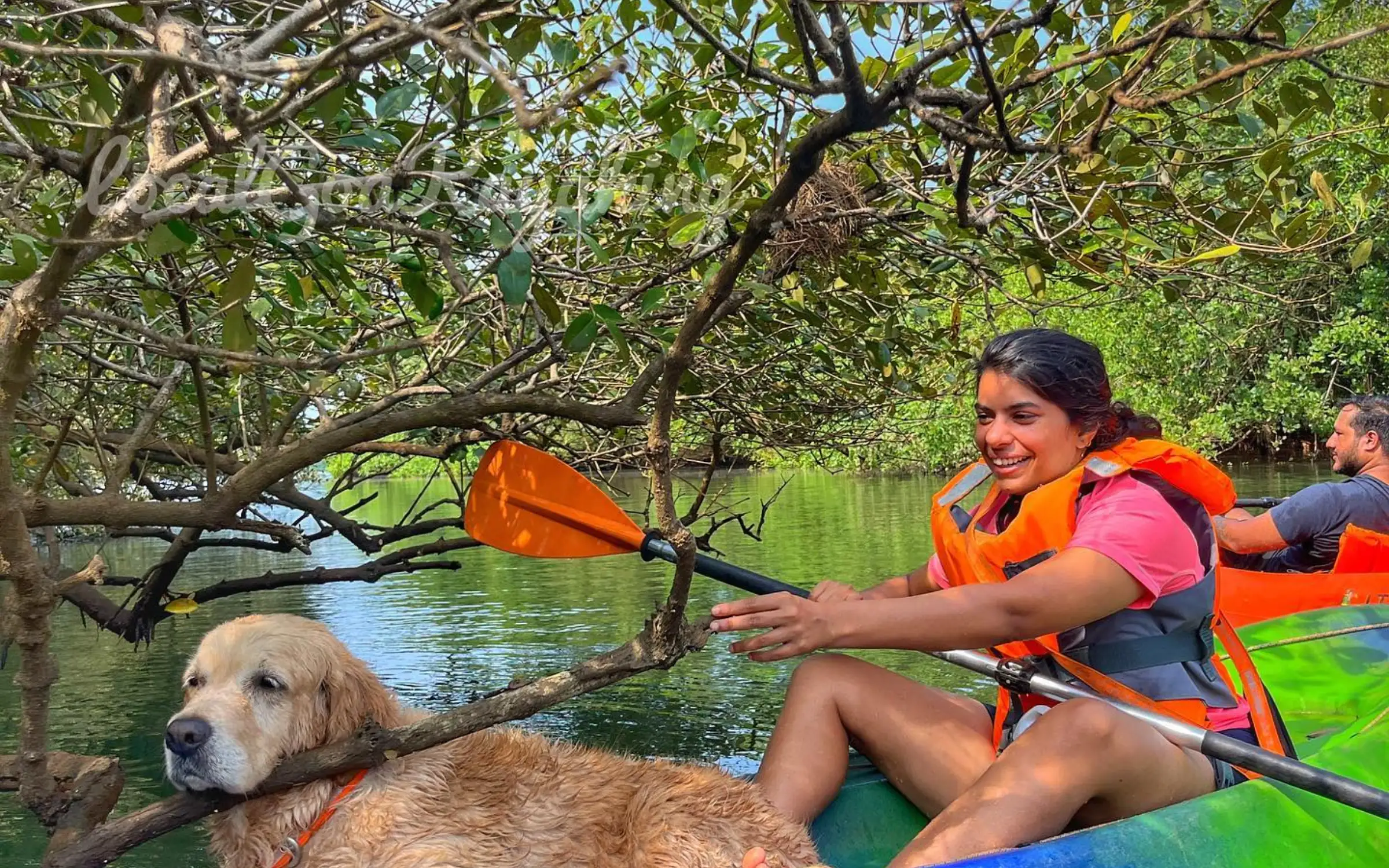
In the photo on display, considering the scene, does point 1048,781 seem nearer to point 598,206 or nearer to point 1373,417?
point 598,206

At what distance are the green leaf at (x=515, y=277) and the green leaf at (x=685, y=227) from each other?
0.80 metres

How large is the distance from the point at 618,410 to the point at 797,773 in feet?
3.86

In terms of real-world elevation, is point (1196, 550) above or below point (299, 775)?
above

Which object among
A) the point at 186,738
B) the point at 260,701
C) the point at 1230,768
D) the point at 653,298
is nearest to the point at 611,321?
the point at 653,298

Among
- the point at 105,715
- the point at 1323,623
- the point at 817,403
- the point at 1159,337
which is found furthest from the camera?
the point at 1159,337

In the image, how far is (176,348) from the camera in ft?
8.83

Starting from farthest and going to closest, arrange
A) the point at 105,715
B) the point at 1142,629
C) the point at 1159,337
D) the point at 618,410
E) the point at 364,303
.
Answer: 1. the point at 1159,337
2. the point at 105,715
3. the point at 364,303
4. the point at 1142,629
5. the point at 618,410

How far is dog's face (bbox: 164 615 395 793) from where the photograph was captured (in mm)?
2018

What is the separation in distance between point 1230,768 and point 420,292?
2.42 meters

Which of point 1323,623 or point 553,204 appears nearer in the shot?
point 553,204

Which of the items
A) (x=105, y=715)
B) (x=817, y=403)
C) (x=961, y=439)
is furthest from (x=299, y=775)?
(x=961, y=439)

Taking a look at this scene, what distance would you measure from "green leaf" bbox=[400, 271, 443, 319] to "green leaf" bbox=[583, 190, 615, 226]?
1.40ft

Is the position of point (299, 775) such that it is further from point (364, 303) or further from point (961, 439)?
point (961, 439)

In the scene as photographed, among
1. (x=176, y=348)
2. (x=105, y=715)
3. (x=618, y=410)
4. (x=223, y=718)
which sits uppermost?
(x=176, y=348)
